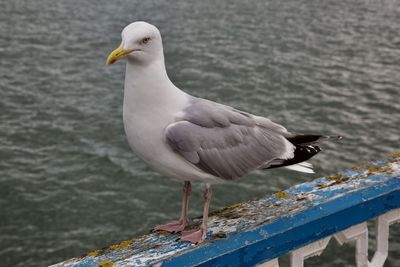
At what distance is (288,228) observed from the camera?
83.2 inches

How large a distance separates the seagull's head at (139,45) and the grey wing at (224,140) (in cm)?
29

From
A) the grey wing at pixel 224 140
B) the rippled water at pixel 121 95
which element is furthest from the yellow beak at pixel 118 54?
the rippled water at pixel 121 95

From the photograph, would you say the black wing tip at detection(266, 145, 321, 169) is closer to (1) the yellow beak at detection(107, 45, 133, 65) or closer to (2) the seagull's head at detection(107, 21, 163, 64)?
(2) the seagull's head at detection(107, 21, 163, 64)

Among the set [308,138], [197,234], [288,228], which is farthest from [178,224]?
[308,138]

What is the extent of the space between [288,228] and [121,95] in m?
11.3

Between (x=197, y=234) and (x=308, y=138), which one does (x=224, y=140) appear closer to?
(x=308, y=138)

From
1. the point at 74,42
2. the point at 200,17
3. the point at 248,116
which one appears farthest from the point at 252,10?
the point at 248,116

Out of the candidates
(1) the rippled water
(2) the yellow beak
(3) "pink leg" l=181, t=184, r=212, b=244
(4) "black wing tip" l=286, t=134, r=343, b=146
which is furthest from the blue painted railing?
(1) the rippled water

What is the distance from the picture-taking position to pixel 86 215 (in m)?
8.73

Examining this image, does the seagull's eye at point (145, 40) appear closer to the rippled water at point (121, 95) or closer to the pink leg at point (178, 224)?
the pink leg at point (178, 224)

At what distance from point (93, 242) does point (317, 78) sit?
7.80m

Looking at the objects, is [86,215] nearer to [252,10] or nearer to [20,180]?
[20,180]

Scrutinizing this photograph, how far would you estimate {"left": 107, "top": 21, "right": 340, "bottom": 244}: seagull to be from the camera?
235 cm

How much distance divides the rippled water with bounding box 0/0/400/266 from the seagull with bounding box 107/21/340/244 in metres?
5.47
